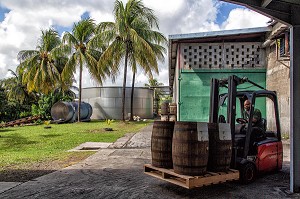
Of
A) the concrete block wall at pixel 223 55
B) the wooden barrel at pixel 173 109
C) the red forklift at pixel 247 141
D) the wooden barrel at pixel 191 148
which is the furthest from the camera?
the wooden barrel at pixel 173 109

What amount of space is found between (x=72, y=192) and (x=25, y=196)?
750 millimetres

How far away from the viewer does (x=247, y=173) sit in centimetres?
545

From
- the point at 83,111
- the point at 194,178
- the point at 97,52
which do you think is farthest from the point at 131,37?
the point at 194,178

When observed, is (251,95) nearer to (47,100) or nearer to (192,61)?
(192,61)

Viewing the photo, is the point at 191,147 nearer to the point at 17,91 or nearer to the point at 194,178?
the point at 194,178

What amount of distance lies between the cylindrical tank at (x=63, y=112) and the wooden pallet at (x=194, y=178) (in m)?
21.6

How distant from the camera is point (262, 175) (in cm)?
622

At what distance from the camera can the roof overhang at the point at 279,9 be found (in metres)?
5.14

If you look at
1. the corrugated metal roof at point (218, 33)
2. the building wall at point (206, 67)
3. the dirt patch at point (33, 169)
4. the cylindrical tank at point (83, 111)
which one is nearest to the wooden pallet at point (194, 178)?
the dirt patch at point (33, 169)

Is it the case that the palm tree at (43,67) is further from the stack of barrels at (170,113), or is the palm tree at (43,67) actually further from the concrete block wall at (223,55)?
the concrete block wall at (223,55)

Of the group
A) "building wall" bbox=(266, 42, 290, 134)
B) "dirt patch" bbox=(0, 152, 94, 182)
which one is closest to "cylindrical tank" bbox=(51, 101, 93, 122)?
"dirt patch" bbox=(0, 152, 94, 182)

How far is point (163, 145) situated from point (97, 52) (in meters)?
24.1

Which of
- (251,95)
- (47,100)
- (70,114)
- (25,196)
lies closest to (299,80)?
(251,95)

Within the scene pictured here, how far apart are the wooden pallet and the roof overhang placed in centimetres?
282
